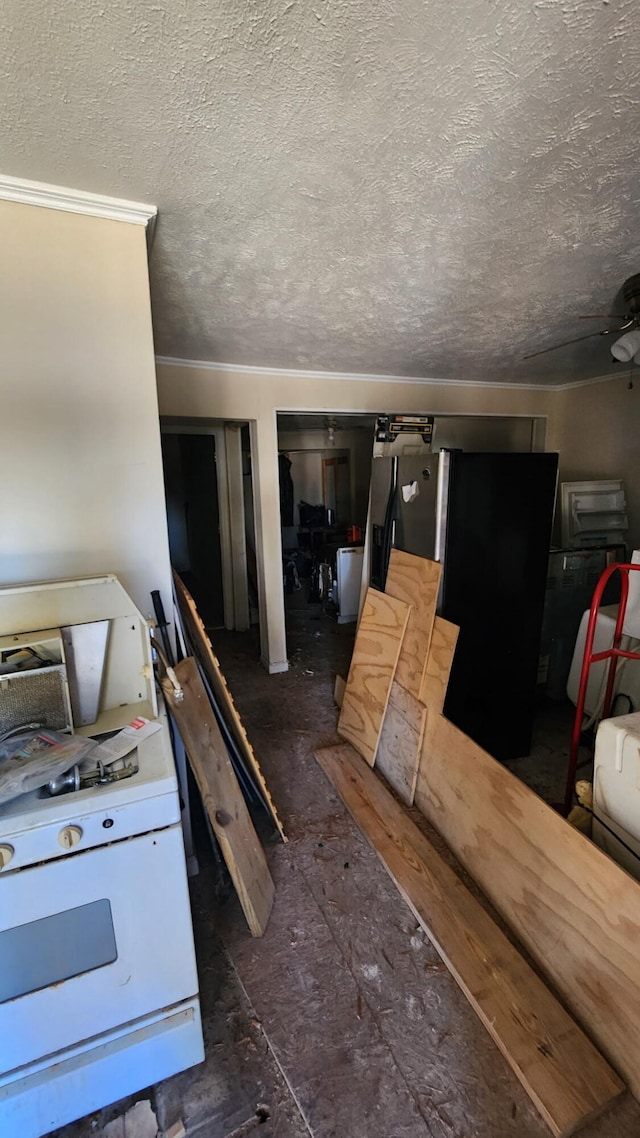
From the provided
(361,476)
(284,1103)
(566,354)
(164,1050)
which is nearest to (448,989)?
(284,1103)

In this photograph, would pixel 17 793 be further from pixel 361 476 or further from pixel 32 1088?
pixel 361 476

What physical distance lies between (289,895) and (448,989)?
0.63 metres

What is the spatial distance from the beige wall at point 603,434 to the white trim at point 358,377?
8 cm

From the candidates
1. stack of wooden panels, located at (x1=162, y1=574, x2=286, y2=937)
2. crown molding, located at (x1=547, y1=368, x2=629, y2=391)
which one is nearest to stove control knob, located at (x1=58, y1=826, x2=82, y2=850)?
stack of wooden panels, located at (x1=162, y1=574, x2=286, y2=937)

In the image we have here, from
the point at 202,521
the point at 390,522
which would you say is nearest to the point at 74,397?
the point at 390,522

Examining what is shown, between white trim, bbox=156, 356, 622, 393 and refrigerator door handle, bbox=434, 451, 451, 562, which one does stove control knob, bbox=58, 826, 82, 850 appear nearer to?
refrigerator door handle, bbox=434, 451, 451, 562

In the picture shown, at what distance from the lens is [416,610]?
2346mm

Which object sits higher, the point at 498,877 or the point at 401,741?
the point at 401,741

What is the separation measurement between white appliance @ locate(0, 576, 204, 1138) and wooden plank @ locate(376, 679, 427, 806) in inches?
48.7

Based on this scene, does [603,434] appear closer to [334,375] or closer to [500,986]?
[334,375]

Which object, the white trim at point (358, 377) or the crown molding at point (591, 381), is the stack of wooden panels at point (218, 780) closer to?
the white trim at point (358, 377)

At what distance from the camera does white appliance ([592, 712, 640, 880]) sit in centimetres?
126

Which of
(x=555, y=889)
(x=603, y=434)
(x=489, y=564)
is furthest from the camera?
(x=603, y=434)

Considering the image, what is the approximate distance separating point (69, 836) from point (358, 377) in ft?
11.4
